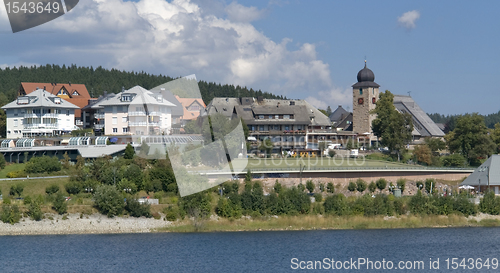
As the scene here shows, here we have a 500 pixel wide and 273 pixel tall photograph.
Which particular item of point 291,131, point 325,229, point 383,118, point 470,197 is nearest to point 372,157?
point 383,118

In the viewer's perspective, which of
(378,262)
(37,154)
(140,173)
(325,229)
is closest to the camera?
(378,262)

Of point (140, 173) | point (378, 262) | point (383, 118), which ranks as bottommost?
point (378, 262)

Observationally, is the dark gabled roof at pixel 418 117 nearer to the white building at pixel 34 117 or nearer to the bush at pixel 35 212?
the white building at pixel 34 117

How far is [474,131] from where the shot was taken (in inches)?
3179

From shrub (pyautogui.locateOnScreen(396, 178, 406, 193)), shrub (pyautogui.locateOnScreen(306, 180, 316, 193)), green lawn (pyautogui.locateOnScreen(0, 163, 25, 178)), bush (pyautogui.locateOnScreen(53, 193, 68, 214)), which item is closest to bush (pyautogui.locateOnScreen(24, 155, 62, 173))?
green lawn (pyautogui.locateOnScreen(0, 163, 25, 178))

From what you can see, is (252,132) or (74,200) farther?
(252,132)

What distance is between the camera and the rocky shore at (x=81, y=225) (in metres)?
49.2

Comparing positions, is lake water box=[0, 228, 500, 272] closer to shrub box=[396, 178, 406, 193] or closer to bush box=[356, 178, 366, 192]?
bush box=[356, 178, 366, 192]

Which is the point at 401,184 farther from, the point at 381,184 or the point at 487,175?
the point at 487,175

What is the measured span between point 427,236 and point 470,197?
40.4 feet

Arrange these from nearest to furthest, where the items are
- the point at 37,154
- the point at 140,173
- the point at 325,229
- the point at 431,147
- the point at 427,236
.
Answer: the point at 427,236
the point at 325,229
the point at 140,173
the point at 37,154
the point at 431,147

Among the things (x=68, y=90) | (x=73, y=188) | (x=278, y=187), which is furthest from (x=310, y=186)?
(x=68, y=90)

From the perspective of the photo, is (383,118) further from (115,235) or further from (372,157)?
(115,235)

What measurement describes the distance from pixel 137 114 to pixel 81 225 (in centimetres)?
3007
